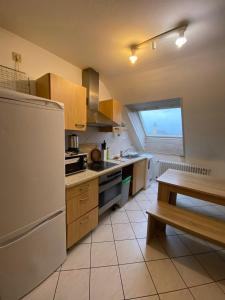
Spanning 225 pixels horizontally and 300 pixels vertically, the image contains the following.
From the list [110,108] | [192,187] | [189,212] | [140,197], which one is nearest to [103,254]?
[189,212]

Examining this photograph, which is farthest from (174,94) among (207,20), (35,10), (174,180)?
(35,10)

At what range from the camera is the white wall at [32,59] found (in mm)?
1444

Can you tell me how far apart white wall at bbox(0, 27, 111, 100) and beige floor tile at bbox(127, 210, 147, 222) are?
237 cm

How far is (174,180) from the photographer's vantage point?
1864 mm

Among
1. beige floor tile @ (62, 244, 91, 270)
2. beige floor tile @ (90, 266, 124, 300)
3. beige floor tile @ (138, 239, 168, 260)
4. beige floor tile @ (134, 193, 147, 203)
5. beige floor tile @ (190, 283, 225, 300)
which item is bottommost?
beige floor tile @ (190, 283, 225, 300)

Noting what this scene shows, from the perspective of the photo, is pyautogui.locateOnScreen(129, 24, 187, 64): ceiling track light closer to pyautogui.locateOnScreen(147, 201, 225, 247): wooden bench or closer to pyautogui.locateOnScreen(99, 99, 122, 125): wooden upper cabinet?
pyautogui.locateOnScreen(99, 99, 122, 125): wooden upper cabinet

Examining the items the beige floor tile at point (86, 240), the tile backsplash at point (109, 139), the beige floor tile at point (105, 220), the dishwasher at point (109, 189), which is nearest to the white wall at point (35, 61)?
the tile backsplash at point (109, 139)

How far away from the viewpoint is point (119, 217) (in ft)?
7.43

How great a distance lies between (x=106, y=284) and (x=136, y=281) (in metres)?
0.28

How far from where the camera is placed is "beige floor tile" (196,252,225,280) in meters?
1.39

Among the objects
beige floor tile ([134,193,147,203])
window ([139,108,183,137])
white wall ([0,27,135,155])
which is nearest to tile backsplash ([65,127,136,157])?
white wall ([0,27,135,155])

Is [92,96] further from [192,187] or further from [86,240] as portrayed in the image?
[86,240]

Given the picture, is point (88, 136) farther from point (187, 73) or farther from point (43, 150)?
point (187, 73)

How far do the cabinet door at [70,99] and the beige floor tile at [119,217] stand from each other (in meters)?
1.51
